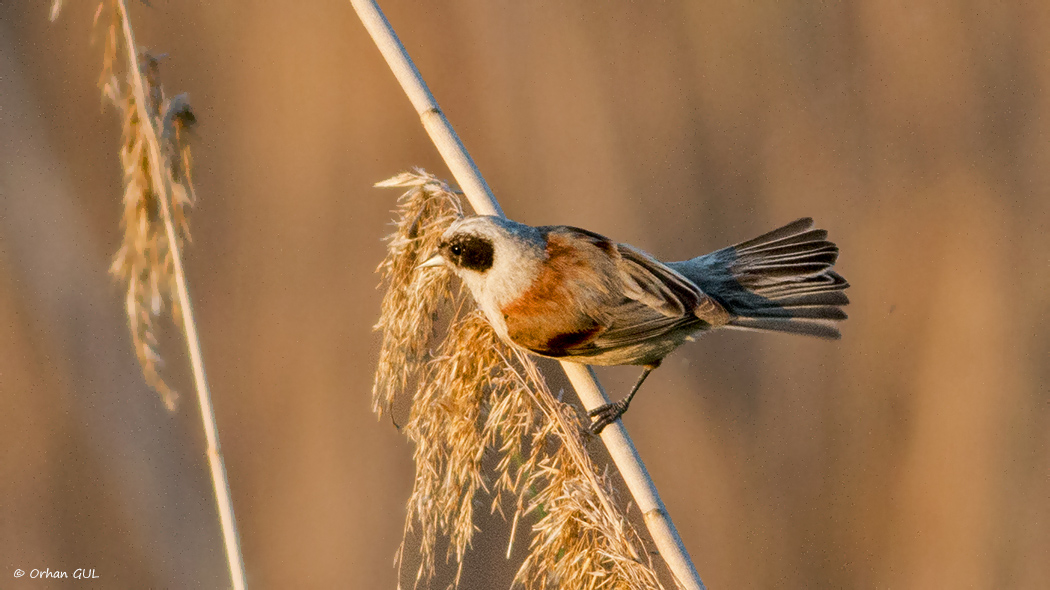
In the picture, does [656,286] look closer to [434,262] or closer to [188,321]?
[434,262]

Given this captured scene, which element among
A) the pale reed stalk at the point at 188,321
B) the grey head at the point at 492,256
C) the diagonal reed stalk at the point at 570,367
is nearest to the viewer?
the pale reed stalk at the point at 188,321

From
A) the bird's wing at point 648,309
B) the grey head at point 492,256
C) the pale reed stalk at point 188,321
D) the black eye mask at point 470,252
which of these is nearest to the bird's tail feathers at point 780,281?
the bird's wing at point 648,309

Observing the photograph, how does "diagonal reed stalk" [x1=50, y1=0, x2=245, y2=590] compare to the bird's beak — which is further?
the bird's beak

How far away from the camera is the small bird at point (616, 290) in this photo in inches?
55.4

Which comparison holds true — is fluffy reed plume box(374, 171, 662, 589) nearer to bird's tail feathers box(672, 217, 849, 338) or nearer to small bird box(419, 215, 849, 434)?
small bird box(419, 215, 849, 434)

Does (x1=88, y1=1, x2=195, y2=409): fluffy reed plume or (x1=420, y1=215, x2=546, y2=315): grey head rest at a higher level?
(x1=88, y1=1, x2=195, y2=409): fluffy reed plume

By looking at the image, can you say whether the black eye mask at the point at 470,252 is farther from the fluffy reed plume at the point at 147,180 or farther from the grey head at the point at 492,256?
the fluffy reed plume at the point at 147,180

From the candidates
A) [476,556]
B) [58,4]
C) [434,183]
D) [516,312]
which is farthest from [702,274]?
[58,4]

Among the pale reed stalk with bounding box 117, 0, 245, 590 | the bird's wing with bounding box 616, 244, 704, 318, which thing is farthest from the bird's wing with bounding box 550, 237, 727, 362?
the pale reed stalk with bounding box 117, 0, 245, 590

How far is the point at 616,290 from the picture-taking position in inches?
60.6

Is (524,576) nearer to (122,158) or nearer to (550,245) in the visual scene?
Answer: (550,245)

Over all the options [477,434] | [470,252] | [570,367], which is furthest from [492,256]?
[477,434]

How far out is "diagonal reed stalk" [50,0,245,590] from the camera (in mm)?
986

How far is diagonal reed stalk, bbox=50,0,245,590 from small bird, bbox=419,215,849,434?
1.52 feet
